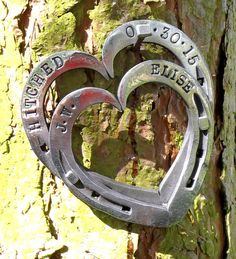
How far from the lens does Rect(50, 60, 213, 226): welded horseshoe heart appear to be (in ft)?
4.99

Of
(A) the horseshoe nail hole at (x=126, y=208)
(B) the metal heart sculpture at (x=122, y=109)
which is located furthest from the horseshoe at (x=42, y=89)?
(A) the horseshoe nail hole at (x=126, y=208)

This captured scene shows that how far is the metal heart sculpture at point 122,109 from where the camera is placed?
4.99 ft

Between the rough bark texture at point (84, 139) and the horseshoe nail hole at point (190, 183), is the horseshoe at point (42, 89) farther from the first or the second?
the horseshoe nail hole at point (190, 183)

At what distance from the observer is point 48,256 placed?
5.21 feet

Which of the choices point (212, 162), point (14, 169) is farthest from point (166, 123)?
point (14, 169)

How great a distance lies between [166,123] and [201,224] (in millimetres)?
256

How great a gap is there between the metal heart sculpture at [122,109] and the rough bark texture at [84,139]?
34mm

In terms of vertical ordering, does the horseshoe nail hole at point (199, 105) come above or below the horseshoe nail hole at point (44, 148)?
above

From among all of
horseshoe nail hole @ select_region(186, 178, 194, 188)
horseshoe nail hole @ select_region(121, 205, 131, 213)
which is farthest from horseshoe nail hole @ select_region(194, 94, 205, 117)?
horseshoe nail hole @ select_region(121, 205, 131, 213)

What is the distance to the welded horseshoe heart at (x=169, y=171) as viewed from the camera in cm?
152

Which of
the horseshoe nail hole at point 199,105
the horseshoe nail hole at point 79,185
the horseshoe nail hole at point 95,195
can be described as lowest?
the horseshoe nail hole at point 95,195

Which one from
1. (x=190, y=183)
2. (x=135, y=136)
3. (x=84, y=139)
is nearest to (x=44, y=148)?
(x=84, y=139)

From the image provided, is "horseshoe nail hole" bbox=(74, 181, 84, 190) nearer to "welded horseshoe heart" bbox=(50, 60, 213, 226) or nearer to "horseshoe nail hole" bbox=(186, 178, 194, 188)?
"welded horseshoe heart" bbox=(50, 60, 213, 226)

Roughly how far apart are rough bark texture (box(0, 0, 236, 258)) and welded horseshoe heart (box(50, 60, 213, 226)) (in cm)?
4
